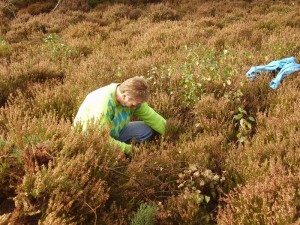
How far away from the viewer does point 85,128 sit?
312cm

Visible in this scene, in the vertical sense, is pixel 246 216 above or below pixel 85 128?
below

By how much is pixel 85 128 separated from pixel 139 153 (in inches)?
25.6

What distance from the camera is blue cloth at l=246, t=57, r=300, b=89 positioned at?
4.53 meters

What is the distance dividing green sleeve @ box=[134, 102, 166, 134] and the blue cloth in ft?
5.33

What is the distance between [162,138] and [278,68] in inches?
97.4

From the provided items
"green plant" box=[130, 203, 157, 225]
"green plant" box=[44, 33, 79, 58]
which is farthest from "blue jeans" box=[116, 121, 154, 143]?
"green plant" box=[44, 33, 79, 58]

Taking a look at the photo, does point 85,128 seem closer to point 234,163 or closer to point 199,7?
point 234,163

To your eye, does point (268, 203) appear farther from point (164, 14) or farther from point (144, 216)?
point (164, 14)

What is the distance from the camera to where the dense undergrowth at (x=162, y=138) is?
93.9 inches

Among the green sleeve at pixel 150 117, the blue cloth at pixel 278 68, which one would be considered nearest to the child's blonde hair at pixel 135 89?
the green sleeve at pixel 150 117

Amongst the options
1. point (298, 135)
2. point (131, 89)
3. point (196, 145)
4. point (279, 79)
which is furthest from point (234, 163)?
point (279, 79)

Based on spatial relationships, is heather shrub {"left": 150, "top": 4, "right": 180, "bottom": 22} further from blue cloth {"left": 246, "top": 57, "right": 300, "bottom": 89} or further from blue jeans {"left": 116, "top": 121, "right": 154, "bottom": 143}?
blue jeans {"left": 116, "top": 121, "right": 154, "bottom": 143}

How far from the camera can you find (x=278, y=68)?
4934mm

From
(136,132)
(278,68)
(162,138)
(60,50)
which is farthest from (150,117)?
(60,50)
